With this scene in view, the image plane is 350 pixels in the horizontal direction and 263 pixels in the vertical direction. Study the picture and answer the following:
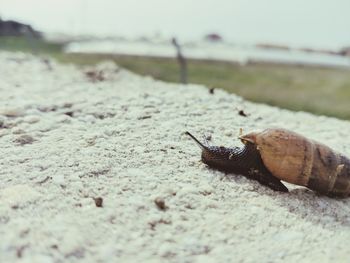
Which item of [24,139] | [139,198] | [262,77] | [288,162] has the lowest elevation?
[262,77]

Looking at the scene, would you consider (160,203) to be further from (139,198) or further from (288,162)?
(288,162)

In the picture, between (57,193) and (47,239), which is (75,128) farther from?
(47,239)

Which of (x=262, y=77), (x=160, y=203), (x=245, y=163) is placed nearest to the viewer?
(x=160, y=203)

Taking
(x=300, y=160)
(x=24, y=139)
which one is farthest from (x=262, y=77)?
(x=300, y=160)

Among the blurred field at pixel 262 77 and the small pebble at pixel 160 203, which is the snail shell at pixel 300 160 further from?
the blurred field at pixel 262 77

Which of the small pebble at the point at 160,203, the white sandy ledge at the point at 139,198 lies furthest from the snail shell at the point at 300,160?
the small pebble at the point at 160,203

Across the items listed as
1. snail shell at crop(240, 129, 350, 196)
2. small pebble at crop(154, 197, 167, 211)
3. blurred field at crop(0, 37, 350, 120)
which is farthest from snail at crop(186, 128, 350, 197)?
blurred field at crop(0, 37, 350, 120)
